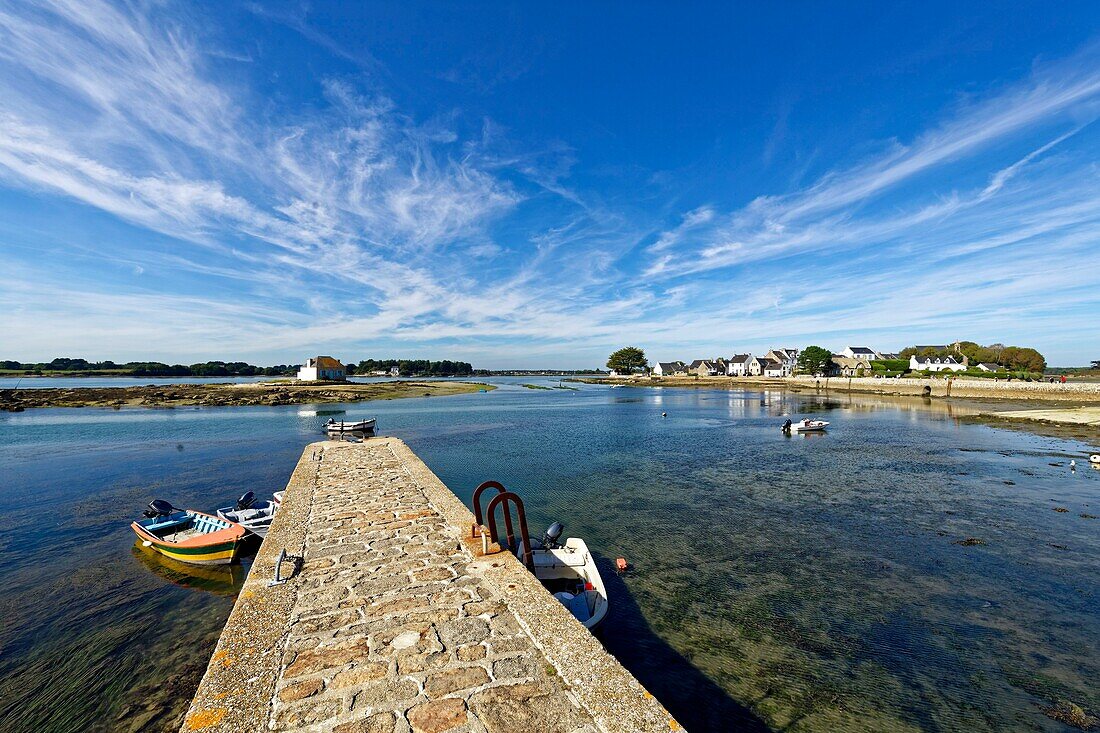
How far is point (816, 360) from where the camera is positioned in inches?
4589

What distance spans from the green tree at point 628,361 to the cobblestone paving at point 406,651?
17133 centimetres

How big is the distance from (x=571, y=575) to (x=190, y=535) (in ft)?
35.9

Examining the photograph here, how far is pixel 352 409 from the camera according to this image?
61188mm

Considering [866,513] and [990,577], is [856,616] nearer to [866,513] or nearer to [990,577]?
[990,577]

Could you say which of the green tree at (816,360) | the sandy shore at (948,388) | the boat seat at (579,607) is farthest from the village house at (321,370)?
the green tree at (816,360)

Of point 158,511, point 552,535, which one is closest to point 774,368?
point 552,535

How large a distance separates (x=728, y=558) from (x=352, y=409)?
190ft

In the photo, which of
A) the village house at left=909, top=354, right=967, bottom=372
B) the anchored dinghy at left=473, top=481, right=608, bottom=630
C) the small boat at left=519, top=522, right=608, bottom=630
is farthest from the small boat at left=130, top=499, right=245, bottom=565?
the village house at left=909, top=354, right=967, bottom=372

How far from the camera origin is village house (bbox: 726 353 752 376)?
5866 inches

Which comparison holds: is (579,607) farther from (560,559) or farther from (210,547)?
(210,547)

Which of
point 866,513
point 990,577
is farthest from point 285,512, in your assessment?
point 866,513

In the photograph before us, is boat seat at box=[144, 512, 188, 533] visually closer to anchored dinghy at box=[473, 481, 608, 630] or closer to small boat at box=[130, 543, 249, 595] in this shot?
small boat at box=[130, 543, 249, 595]

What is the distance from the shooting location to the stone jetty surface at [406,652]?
14.7ft

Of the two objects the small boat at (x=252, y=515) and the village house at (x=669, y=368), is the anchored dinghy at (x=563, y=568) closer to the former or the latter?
the small boat at (x=252, y=515)
